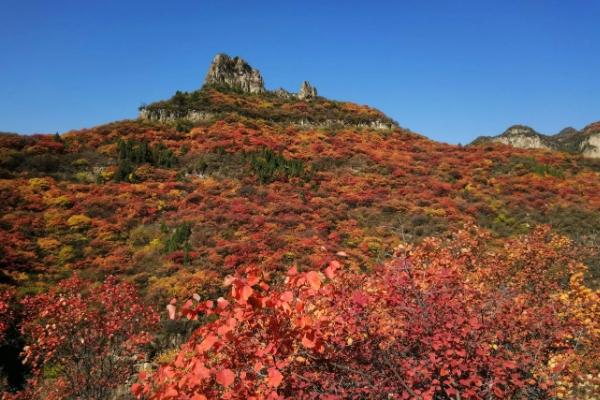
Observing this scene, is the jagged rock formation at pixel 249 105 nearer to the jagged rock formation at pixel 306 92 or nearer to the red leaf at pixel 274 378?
the jagged rock formation at pixel 306 92

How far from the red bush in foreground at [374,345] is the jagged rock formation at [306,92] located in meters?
54.1

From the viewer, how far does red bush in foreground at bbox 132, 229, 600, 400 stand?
12.5 feet

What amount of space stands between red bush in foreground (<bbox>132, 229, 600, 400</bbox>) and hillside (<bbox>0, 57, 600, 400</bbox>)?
0.13 ft

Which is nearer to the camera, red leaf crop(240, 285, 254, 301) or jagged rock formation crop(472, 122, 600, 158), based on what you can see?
red leaf crop(240, 285, 254, 301)

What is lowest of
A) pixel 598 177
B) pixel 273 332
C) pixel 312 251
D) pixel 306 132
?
pixel 312 251

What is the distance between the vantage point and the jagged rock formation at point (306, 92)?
59000mm

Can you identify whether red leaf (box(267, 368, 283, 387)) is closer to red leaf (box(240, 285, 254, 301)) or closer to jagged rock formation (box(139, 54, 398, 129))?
red leaf (box(240, 285, 254, 301))

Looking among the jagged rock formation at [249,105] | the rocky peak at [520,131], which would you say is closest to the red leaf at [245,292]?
the jagged rock formation at [249,105]

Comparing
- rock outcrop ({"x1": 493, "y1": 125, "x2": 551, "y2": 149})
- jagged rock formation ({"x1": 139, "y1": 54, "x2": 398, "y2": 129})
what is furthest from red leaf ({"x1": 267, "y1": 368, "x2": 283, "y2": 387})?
rock outcrop ({"x1": 493, "y1": 125, "x2": 551, "y2": 149})

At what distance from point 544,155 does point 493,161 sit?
6291mm

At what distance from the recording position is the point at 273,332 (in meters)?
3.89

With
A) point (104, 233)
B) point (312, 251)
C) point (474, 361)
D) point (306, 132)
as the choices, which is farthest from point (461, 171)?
point (474, 361)

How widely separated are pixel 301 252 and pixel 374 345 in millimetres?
13379

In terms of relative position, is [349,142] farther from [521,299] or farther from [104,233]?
[521,299]
